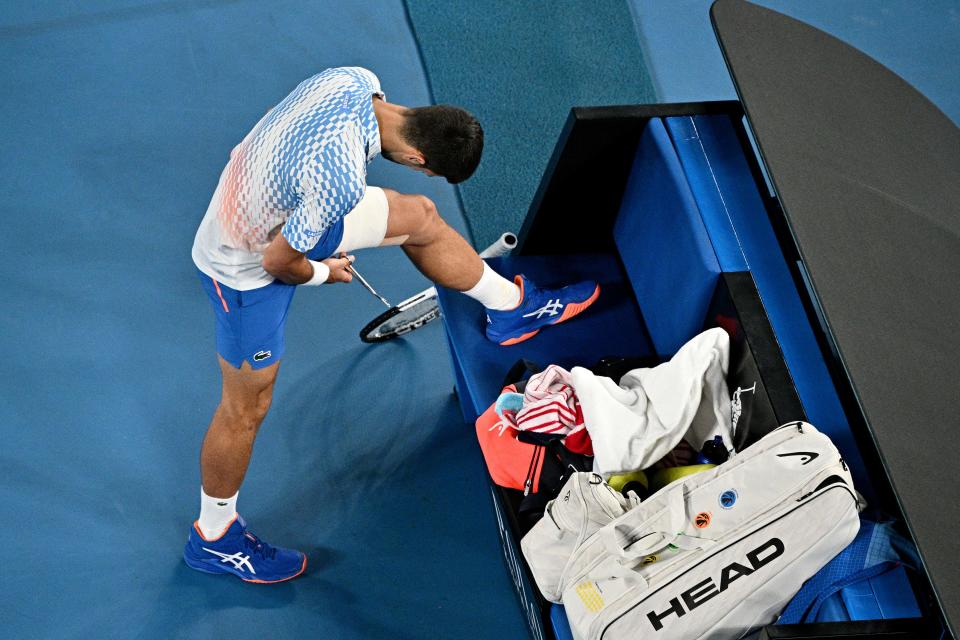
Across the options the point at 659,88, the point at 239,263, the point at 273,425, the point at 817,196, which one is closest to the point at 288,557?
the point at 273,425

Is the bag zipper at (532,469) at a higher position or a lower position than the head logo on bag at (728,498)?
higher

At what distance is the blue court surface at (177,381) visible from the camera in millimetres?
2865

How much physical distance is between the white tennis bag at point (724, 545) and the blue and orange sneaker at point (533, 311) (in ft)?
2.66

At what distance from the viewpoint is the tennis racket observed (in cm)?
323

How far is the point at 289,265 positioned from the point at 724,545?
3.92 feet

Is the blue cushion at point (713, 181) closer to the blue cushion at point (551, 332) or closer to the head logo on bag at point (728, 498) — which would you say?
the blue cushion at point (551, 332)

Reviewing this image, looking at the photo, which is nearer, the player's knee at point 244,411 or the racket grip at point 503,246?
the player's knee at point 244,411

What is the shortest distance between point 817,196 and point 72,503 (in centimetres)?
231

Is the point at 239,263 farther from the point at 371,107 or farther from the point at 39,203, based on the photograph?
the point at 39,203

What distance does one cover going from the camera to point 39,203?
3.45 m

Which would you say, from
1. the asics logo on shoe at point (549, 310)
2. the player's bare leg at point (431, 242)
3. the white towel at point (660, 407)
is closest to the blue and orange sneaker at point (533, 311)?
the asics logo on shoe at point (549, 310)

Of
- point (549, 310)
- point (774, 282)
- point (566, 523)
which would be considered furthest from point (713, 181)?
point (566, 523)

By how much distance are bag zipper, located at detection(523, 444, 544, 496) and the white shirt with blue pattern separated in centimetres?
76

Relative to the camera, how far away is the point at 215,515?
108 inches
